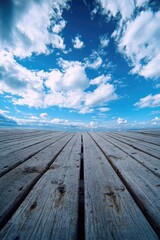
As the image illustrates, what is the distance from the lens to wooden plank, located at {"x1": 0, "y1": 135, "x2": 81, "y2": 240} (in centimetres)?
62

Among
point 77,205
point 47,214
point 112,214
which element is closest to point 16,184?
point 47,214

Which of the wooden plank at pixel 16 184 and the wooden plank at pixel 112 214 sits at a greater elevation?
the wooden plank at pixel 16 184

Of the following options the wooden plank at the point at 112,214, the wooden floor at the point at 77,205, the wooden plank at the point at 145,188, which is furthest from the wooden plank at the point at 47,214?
the wooden plank at the point at 145,188

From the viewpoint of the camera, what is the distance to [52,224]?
2.23ft

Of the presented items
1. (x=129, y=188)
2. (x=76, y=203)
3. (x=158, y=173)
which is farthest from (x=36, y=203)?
(x=158, y=173)

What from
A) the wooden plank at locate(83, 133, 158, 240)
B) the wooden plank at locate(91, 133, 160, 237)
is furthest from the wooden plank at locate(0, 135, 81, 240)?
the wooden plank at locate(91, 133, 160, 237)

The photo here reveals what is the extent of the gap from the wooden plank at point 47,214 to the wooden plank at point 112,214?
10cm

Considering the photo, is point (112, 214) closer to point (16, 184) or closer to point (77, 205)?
point (77, 205)

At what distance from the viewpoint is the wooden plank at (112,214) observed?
63 cm

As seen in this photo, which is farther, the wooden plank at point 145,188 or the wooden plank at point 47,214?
the wooden plank at point 145,188

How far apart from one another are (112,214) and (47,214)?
42 centimetres

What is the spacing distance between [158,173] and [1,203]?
5.14 ft

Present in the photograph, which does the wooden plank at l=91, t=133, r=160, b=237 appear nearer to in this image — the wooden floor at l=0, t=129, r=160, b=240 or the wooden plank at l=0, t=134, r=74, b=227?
the wooden floor at l=0, t=129, r=160, b=240

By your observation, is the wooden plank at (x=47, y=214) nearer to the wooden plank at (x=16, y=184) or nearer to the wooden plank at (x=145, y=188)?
the wooden plank at (x=16, y=184)
